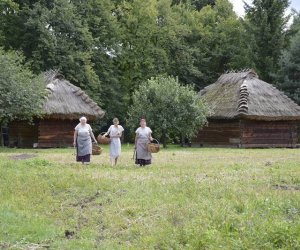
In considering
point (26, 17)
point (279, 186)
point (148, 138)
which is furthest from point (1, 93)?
point (279, 186)

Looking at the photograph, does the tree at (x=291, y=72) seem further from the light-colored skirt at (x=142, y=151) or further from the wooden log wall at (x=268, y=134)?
the light-colored skirt at (x=142, y=151)

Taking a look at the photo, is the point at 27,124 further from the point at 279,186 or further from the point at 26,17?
the point at 279,186

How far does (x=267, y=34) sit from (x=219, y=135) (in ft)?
38.1

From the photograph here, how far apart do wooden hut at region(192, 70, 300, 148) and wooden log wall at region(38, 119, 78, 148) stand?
9.37 m

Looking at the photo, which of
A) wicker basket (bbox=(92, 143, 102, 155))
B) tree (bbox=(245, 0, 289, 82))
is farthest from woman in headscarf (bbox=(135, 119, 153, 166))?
tree (bbox=(245, 0, 289, 82))

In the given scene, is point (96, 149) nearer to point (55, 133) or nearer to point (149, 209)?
point (149, 209)

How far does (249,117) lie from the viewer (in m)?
34.2

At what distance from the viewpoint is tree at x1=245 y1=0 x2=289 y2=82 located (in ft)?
142

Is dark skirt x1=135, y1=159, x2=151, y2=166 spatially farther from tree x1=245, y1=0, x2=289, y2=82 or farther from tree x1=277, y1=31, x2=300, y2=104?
tree x1=245, y1=0, x2=289, y2=82

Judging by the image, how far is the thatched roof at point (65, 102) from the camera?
3244 cm

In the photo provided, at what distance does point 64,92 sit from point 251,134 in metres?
12.7

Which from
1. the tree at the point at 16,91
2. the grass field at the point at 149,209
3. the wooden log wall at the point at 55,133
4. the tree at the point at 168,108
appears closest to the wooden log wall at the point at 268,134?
the tree at the point at 168,108

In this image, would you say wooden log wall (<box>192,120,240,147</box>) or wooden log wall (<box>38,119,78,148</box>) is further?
wooden log wall (<box>192,120,240,147</box>)

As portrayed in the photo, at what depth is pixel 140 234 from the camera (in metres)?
8.74
